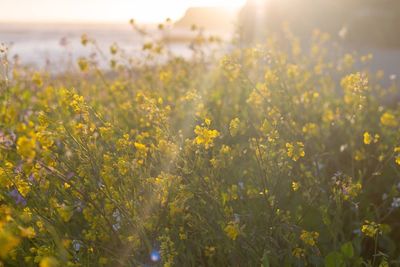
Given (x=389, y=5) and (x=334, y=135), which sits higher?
(x=389, y=5)

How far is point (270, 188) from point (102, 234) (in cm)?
85

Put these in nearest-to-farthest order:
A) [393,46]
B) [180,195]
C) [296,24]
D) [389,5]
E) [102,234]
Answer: [180,195]
[102,234]
[393,46]
[389,5]
[296,24]

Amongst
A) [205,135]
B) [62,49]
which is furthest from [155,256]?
[62,49]

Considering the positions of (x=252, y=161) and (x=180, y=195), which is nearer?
(x=180, y=195)

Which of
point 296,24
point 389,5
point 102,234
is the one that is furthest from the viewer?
point 296,24

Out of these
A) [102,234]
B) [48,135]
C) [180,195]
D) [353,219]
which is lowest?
[353,219]

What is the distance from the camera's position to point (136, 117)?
4.08 metres

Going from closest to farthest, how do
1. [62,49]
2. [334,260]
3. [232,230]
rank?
[232,230] < [334,260] < [62,49]

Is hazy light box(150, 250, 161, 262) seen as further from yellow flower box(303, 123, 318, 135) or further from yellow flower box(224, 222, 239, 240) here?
yellow flower box(303, 123, 318, 135)

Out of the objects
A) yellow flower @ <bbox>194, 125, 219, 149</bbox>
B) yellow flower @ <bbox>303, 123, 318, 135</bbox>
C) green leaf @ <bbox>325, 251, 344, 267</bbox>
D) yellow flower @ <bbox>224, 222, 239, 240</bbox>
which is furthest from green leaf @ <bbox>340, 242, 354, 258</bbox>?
yellow flower @ <bbox>303, 123, 318, 135</bbox>

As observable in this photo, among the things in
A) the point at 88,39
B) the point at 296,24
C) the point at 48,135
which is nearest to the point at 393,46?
the point at 296,24

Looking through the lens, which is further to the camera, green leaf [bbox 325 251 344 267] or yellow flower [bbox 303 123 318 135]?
yellow flower [bbox 303 123 318 135]

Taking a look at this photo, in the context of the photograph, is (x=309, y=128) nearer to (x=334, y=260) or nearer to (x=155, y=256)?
(x=334, y=260)

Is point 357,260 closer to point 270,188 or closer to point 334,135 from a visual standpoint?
point 270,188
